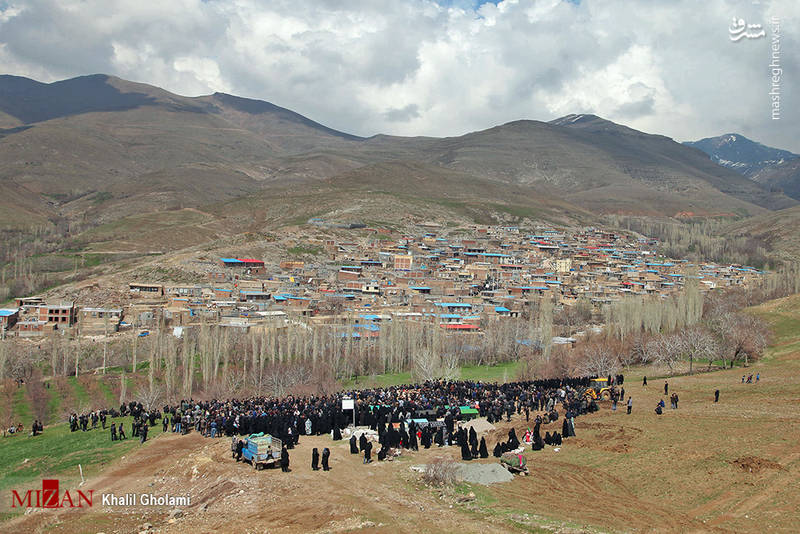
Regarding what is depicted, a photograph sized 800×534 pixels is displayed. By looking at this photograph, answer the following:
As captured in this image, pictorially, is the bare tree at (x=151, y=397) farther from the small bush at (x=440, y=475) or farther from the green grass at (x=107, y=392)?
the small bush at (x=440, y=475)

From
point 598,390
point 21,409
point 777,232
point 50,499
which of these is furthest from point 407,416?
point 777,232

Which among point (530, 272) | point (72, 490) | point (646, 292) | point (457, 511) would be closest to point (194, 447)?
point (72, 490)

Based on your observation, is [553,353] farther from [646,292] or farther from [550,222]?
[550,222]

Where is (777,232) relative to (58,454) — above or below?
above

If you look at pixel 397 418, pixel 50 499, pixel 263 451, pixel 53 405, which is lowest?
pixel 53 405

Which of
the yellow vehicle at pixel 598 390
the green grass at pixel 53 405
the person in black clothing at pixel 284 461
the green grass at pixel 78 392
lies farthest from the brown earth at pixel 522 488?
the green grass at pixel 78 392

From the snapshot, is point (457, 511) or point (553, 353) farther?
point (553, 353)

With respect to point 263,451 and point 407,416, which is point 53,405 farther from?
point 263,451

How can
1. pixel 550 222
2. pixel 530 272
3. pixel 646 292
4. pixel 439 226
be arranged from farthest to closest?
pixel 550 222
pixel 439 226
pixel 530 272
pixel 646 292
